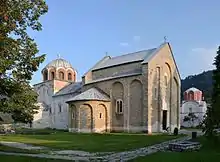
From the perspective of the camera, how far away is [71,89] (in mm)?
63531

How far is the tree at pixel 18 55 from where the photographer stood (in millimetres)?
16016

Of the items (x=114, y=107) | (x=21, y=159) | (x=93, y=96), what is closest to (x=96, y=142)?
(x=21, y=159)

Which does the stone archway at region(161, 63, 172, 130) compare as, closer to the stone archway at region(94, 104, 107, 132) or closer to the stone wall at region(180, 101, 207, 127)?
the stone archway at region(94, 104, 107, 132)

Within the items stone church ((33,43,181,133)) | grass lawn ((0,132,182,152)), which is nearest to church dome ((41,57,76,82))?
stone church ((33,43,181,133))

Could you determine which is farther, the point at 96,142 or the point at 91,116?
the point at 91,116

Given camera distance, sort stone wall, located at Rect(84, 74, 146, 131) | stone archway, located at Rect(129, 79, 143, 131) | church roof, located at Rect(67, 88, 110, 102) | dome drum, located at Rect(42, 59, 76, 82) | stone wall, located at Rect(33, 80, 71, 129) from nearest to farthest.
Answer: stone archway, located at Rect(129, 79, 143, 131)
stone wall, located at Rect(84, 74, 146, 131)
church roof, located at Rect(67, 88, 110, 102)
stone wall, located at Rect(33, 80, 71, 129)
dome drum, located at Rect(42, 59, 76, 82)

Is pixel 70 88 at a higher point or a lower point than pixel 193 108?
higher

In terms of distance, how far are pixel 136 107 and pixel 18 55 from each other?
29.0 metres

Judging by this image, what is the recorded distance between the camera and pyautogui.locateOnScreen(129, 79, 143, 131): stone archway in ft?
146

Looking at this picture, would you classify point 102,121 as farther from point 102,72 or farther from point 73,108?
point 102,72

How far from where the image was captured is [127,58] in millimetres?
50844

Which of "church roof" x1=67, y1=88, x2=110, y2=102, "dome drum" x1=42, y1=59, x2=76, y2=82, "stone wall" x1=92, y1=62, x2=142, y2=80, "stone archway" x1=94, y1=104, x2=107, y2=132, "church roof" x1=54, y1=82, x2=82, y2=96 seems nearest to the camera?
"church roof" x1=67, y1=88, x2=110, y2=102

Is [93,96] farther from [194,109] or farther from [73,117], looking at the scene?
[194,109]

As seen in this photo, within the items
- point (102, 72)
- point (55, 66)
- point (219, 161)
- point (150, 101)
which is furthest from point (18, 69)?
point (55, 66)
